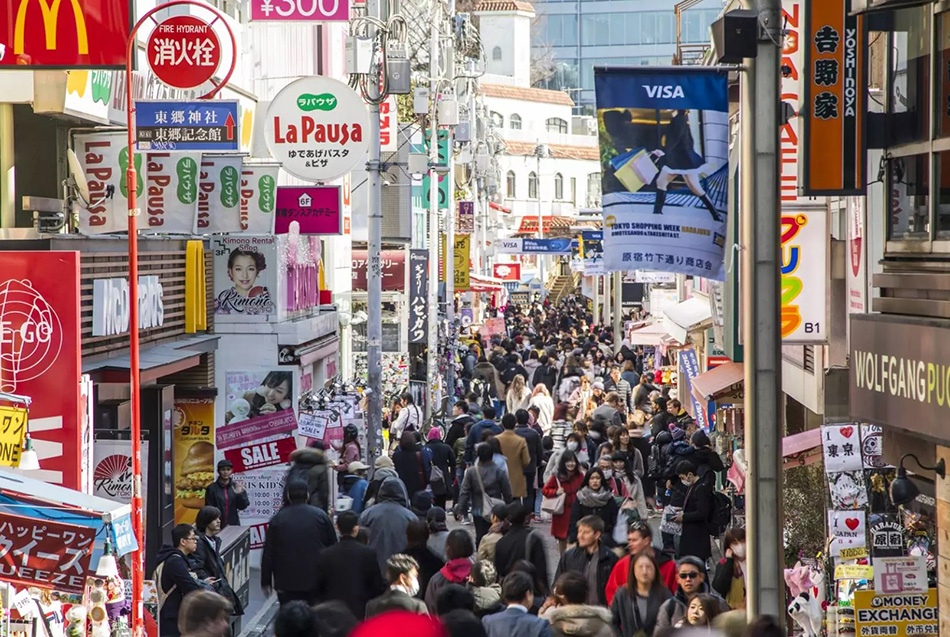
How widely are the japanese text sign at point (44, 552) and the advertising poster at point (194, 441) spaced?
29.4 feet

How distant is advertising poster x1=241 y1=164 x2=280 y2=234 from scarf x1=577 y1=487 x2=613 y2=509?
791 cm

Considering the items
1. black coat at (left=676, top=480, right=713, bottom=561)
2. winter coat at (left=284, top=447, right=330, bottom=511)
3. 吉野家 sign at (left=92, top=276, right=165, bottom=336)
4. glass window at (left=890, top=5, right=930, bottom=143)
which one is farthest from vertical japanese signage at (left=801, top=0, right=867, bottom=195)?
吉野家 sign at (left=92, top=276, right=165, bottom=336)

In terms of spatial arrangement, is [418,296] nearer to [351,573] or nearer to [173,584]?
[173,584]

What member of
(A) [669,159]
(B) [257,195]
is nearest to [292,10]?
(B) [257,195]

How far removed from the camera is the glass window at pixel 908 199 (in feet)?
30.9

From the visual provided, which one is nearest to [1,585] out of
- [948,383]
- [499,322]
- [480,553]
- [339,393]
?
[480,553]

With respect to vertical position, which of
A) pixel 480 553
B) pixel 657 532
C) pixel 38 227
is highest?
pixel 38 227

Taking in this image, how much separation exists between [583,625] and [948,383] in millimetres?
2382

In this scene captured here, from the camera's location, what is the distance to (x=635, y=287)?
56.1 meters

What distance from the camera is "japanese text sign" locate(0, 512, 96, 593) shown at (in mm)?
9062

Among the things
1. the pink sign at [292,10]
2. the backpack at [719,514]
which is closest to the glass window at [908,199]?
the backpack at [719,514]

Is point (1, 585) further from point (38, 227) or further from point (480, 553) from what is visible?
point (38, 227)

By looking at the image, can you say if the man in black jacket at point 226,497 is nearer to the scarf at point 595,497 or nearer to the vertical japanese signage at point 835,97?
the scarf at point 595,497

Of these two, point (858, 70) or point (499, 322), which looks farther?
point (499, 322)
